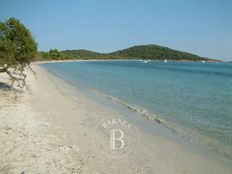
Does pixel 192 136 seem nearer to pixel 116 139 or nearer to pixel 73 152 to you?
pixel 116 139

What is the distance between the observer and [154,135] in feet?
34.3

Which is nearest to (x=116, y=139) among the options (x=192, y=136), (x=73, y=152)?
(x=73, y=152)

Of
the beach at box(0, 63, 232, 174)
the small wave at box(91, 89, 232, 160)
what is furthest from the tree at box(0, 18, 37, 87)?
the small wave at box(91, 89, 232, 160)

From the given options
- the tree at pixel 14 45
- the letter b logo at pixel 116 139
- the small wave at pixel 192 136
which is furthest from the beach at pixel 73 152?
the tree at pixel 14 45

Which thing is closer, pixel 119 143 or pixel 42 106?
pixel 119 143

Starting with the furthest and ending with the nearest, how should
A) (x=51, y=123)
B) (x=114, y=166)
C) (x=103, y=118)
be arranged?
(x=103, y=118) < (x=51, y=123) < (x=114, y=166)

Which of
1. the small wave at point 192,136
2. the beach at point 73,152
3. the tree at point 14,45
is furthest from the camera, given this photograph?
the tree at point 14,45

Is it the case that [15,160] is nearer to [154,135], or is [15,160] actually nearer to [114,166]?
[114,166]

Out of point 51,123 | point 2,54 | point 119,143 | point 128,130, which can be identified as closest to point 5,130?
point 51,123

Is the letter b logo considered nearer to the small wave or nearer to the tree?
the small wave

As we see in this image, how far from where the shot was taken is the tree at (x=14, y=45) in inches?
653

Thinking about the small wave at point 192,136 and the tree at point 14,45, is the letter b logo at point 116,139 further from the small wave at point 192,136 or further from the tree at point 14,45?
the tree at point 14,45

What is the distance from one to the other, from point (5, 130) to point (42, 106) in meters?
5.08

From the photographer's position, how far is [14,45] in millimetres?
16922
